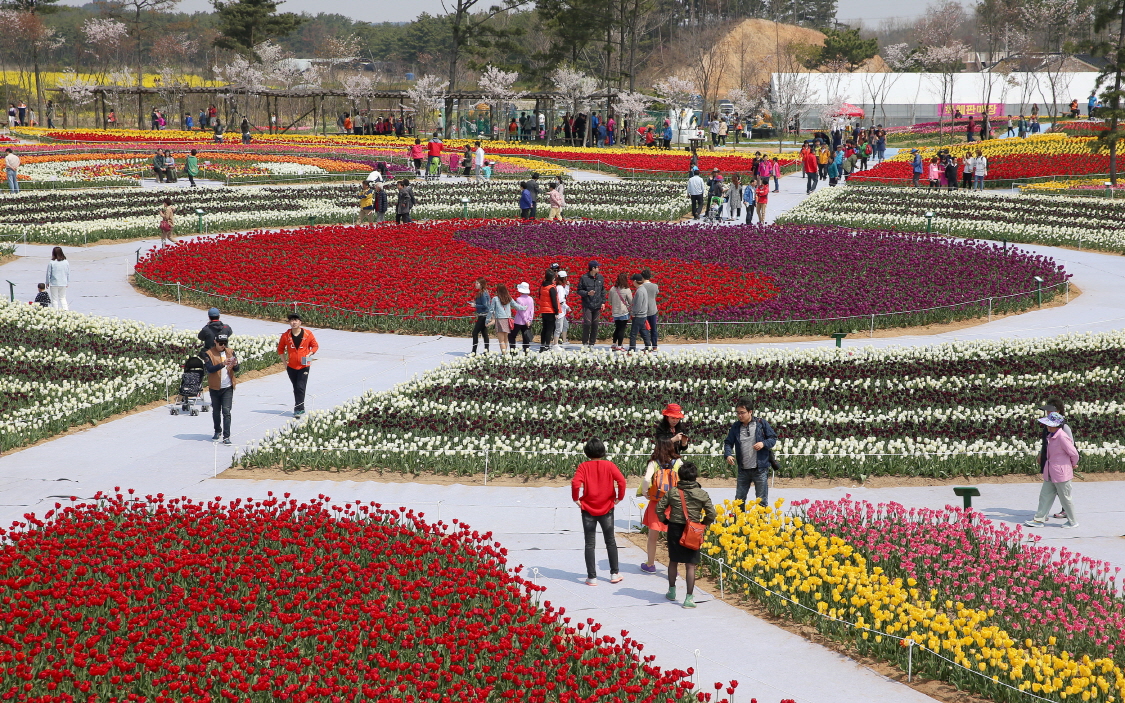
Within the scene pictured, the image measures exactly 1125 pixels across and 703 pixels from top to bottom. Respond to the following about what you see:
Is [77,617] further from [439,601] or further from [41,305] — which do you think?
[41,305]

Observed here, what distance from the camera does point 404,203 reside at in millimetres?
32781

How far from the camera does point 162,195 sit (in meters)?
40.0

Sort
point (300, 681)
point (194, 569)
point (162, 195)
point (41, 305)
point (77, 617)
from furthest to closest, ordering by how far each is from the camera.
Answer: point (162, 195), point (41, 305), point (194, 569), point (77, 617), point (300, 681)

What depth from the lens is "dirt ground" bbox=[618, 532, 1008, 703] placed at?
8219mm

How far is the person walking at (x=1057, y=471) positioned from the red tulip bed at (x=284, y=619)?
5397mm

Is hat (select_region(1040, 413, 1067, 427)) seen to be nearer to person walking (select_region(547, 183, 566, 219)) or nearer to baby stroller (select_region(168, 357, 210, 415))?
baby stroller (select_region(168, 357, 210, 415))

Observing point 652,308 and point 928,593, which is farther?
point 652,308

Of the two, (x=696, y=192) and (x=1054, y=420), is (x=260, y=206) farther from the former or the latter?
(x=1054, y=420)

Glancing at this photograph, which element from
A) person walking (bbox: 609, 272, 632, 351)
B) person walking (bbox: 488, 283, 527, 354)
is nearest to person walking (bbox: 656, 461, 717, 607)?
person walking (bbox: 488, 283, 527, 354)

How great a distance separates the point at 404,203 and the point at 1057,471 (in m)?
24.0

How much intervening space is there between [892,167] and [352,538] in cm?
4400

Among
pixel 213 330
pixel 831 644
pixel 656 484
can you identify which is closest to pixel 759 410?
pixel 656 484

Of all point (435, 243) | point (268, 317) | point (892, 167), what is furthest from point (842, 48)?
point (268, 317)

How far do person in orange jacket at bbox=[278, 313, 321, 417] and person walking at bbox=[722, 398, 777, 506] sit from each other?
6.48m
